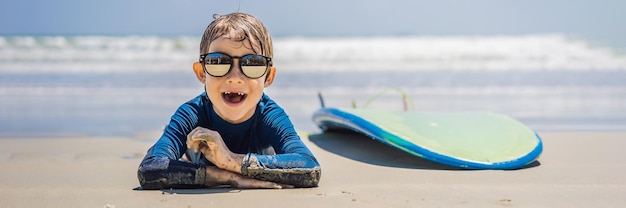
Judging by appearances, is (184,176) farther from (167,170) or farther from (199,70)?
(199,70)

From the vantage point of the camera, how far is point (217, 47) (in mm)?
2869

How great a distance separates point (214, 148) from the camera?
2791mm

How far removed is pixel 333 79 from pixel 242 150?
29.5ft

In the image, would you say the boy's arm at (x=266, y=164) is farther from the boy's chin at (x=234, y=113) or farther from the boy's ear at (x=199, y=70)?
the boy's ear at (x=199, y=70)

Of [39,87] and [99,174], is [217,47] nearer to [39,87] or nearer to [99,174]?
[99,174]

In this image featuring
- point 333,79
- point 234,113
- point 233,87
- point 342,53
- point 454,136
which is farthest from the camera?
point 342,53

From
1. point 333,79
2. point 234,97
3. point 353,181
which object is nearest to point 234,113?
point 234,97

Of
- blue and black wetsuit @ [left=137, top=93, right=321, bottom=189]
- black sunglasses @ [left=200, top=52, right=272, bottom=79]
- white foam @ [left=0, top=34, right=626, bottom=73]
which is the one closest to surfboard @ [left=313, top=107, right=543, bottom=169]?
blue and black wetsuit @ [left=137, top=93, right=321, bottom=189]

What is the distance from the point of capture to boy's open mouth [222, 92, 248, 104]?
2.94 m

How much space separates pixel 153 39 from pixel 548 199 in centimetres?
1819

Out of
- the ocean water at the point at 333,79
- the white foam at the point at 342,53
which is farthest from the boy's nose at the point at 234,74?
the white foam at the point at 342,53

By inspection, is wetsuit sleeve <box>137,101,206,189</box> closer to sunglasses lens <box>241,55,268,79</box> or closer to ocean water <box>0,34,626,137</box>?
sunglasses lens <box>241,55,268,79</box>

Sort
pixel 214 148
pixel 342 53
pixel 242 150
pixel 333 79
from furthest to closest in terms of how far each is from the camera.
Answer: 1. pixel 342 53
2. pixel 333 79
3. pixel 242 150
4. pixel 214 148

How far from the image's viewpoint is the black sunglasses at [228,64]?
285cm
